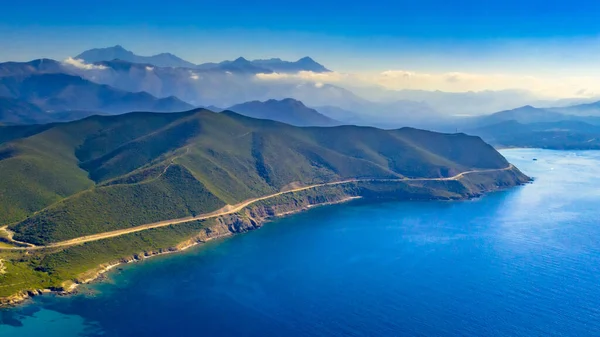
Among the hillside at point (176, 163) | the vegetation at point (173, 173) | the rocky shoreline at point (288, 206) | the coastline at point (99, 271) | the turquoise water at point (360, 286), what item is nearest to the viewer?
the turquoise water at point (360, 286)

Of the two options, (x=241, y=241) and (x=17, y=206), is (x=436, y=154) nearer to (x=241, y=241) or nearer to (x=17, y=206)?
(x=241, y=241)

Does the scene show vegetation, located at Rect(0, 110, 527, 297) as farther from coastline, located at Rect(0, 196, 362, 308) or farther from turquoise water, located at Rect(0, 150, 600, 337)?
turquoise water, located at Rect(0, 150, 600, 337)

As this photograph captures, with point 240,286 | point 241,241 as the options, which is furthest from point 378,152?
point 240,286

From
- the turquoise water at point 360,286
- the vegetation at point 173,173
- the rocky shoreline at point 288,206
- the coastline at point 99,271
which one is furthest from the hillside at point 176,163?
the turquoise water at point 360,286

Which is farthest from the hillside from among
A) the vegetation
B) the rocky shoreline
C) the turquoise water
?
the turquoise water

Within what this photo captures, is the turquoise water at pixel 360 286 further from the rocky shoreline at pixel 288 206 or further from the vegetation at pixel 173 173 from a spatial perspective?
the vegetation at pixel 173 173
